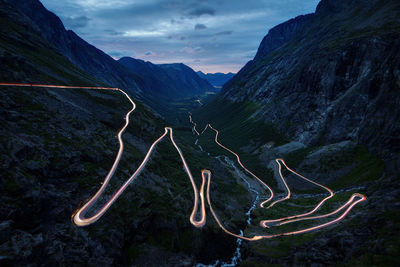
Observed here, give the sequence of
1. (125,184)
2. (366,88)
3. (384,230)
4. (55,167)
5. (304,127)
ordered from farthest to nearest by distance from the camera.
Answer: (304,127), (366,88), (125,184), (55,167), (384,230)

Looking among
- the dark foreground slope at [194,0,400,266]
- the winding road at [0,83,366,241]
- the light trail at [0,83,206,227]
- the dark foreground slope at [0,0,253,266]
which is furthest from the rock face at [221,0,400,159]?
the light trail at [0,83,206,227]

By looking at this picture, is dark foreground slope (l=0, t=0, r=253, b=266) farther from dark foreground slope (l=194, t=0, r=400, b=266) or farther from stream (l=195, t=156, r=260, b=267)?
dark foreground slope (l=194, t=0, r=400, b=266)

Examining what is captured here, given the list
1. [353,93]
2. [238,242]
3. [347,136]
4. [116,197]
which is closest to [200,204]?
[238,242]

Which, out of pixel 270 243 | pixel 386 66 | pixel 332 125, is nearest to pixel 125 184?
pixel 270 243

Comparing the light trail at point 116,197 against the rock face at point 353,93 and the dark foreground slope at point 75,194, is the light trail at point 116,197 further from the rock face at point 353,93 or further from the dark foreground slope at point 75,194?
the rock face at point 353,93

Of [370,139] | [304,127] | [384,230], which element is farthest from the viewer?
[304,127]

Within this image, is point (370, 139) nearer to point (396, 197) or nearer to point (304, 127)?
point (304, 127)
